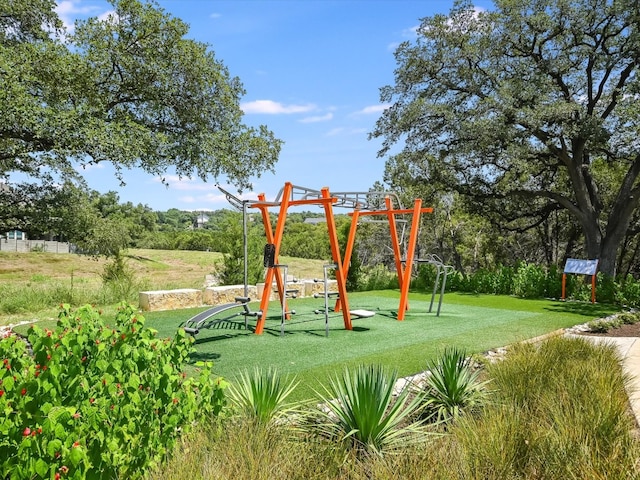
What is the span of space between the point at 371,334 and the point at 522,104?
32.7 feet

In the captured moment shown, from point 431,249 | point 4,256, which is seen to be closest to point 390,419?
point 431,249

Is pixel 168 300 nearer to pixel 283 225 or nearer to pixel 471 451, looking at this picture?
pixel 283 225

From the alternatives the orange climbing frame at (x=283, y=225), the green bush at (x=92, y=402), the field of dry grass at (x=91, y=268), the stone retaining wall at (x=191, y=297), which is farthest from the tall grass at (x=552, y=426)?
the field of dry grass at (x=91, y=268)

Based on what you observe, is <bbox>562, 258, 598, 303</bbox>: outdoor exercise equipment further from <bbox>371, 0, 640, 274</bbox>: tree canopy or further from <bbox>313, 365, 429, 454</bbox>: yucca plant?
<bbox>313, 365, 429, 454</bbox>: yucca plant

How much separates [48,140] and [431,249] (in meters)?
18.6

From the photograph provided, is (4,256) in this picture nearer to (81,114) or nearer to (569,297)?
(81,114)

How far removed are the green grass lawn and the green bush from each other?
2.12 metres

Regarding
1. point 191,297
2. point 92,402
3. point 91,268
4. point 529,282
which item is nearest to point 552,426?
point 92,402

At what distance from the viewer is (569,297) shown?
13461 mm

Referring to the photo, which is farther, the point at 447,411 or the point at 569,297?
the point at 569,297

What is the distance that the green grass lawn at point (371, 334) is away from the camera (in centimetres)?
589

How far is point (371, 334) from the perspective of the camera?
7.89 meters

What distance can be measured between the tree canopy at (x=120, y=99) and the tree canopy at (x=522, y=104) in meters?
5.68

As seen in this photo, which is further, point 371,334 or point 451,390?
point 371,334
